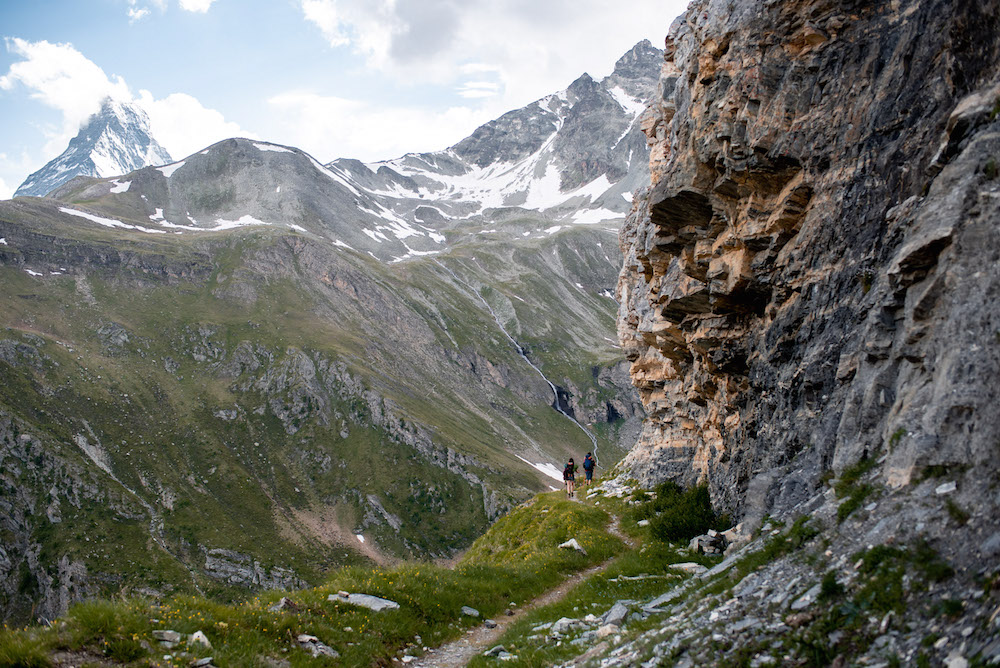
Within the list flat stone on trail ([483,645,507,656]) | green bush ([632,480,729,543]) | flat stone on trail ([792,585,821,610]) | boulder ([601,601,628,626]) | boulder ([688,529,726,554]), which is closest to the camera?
flat stone on trail ([792,585,821,610])

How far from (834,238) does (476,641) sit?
14.4 meters

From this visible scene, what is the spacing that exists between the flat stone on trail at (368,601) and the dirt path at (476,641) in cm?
164

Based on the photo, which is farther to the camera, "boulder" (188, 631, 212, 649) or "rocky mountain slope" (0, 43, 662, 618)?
"rocky mountain slope" (0, 43, 662, 618)

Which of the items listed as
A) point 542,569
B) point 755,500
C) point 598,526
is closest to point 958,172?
point 755,500

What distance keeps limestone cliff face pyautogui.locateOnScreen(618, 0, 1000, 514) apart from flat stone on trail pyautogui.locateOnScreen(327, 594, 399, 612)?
10.3m

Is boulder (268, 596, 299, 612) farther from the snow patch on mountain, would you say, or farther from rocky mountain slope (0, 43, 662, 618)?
the snow patch on mountain

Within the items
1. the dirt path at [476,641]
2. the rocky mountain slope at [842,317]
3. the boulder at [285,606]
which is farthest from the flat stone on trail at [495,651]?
the boulder at [285,606]

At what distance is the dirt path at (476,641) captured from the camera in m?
13.5

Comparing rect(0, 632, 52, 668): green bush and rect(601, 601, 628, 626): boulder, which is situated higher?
rect(0, 632, 52, 668): green bush

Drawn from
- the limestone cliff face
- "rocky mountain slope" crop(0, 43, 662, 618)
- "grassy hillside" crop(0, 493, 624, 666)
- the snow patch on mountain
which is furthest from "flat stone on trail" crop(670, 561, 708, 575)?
the snow patch on mountain

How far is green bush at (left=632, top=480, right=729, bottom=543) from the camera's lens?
2162cm

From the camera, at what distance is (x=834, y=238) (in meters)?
14.9

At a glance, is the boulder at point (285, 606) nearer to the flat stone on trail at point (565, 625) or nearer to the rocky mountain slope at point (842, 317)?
the flat stone on trail at point (565, 625)

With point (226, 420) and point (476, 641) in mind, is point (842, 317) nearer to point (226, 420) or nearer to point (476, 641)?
point (476, 641)
